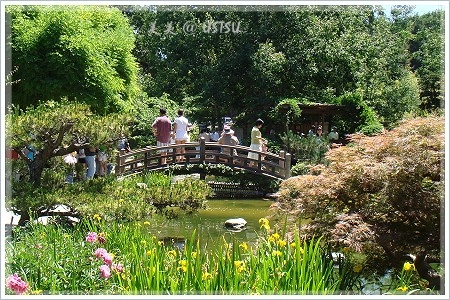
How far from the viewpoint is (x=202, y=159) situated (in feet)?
41.1

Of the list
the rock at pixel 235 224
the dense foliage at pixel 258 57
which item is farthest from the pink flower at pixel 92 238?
the dense foliage at pixel 258 57

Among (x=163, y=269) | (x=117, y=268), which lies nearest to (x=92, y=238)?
(x=117, y=268)

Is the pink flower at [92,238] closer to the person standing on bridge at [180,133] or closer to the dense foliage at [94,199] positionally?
the dense foliage at [94,199]

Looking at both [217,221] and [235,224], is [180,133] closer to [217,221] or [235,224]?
[217,221]

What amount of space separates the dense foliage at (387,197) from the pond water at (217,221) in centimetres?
217

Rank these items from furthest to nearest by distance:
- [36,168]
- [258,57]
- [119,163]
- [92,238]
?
[258,57] → [119,163] → [36,168] → [92,238]

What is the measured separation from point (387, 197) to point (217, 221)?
215 inches

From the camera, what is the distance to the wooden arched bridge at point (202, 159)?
38.1ft

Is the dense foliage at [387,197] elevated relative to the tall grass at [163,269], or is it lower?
elevated

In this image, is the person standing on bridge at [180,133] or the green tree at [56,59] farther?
the person standing on bridge at [180,133]

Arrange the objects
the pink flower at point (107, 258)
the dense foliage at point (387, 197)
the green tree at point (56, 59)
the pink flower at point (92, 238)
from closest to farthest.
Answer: the pink flower at point (107, 258) < the pink flower at point (92, 238) < the dense foliage at point (387, 197) < the green tree at point (56, 59)

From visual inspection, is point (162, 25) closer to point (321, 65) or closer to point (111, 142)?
point (321, 65)

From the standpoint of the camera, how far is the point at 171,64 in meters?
17.0

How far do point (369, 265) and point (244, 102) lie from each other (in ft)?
42.0
